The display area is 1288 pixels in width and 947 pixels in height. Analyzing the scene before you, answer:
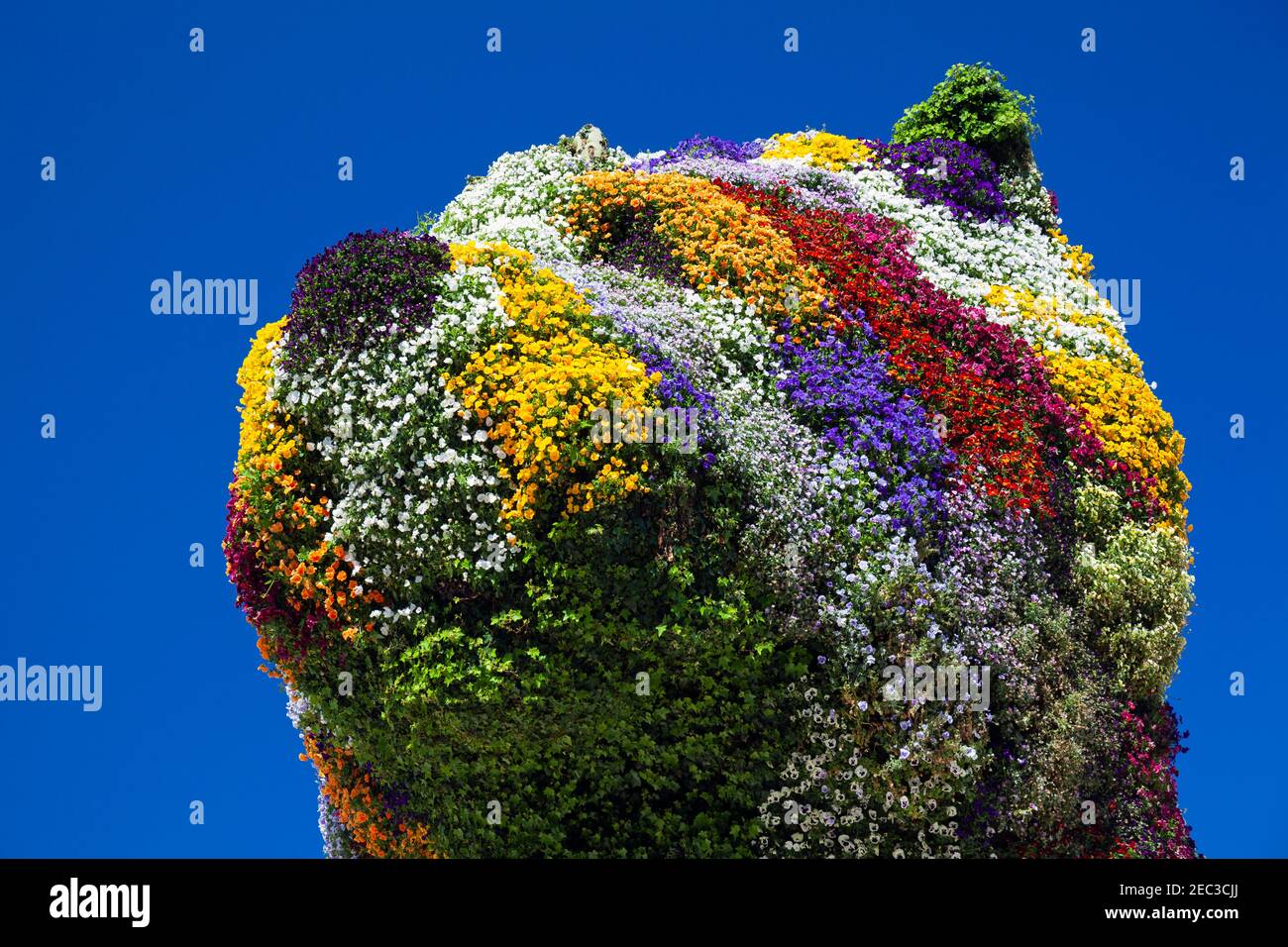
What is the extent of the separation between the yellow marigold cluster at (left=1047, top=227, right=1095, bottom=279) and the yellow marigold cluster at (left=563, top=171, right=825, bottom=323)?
4304 millimetres

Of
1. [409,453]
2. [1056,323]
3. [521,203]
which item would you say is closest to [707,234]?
[521,203]

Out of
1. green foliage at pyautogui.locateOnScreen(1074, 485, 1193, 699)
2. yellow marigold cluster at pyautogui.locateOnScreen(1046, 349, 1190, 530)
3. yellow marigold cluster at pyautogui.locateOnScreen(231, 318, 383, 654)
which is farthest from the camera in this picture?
yellow marigold cluster at pyautogui.locateOnScreen(1046, 349, 1190, 530)

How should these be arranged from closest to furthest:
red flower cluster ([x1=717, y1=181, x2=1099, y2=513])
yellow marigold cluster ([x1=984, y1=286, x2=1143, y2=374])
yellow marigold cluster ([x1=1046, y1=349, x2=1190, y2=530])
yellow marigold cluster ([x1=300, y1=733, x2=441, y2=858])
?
1. yellow marigold cluster ([x1=300, y1=733, x2=441, y2=858])
2. red flower cluster ([x1=717, y1=181, x2=1099, y2=513])
3. yellow marigold cluster ([x1=1046, y1=349, x2=1190, y2=530])
4. yellow marigold cluster ([x1=984, y1=286, x2=1143, y2=374])

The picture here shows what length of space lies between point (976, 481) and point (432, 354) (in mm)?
5021

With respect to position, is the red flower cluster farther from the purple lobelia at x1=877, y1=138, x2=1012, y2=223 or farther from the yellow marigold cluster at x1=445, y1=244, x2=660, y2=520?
the yellow marigold cluster at x1=445, y1=244, x2=660, y2=520

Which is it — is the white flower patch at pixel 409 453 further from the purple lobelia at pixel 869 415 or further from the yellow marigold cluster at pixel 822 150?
the yellow marigold cluster at pixel 822 150

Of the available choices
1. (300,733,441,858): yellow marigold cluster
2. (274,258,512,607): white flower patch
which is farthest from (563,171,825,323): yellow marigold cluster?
(300,733,441,858): yellow marigold cluster

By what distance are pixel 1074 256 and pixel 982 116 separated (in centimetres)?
225

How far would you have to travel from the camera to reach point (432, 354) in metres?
11.5

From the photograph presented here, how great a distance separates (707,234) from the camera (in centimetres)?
1412

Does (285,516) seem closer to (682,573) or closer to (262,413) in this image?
(262,413)

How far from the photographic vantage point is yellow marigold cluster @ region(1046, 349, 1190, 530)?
14625 millimetres

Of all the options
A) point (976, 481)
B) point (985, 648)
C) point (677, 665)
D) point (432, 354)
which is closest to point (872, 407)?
point (976, 481)

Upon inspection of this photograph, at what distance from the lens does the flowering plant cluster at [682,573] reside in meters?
11.0
